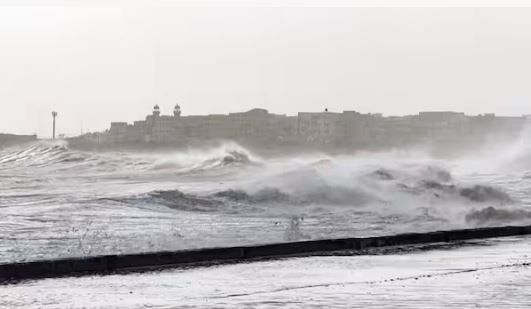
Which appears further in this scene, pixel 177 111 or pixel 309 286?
pixel 177 111

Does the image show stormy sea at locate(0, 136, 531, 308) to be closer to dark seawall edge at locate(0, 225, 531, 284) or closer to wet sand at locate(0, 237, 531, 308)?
wet sand at locate(0, 237, 531, 308)

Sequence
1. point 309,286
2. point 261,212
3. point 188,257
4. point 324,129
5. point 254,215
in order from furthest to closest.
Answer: point 324,129 < point 261,212 < point 254,215 < point 188,257 < point 309,286

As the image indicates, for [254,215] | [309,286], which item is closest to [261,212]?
[254,215]

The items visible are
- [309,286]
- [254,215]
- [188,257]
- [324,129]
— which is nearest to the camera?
[309,286]

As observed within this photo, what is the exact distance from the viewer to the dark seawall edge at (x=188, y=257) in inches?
326

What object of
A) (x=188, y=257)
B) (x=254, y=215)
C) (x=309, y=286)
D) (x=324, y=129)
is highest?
(x=324, y=129)

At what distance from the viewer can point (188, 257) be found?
9.39 m

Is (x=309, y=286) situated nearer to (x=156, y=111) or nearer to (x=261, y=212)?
(x=261, y=212)

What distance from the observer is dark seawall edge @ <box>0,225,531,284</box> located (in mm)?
8273

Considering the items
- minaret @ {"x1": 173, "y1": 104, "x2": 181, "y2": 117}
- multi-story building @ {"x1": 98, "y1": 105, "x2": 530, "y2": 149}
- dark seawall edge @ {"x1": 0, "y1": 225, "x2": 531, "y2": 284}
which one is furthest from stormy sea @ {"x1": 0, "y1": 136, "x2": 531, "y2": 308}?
minaret @ {"x1": 173, "y1": 104, "x2": 181, "y2": 117}

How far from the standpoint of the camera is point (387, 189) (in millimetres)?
26469

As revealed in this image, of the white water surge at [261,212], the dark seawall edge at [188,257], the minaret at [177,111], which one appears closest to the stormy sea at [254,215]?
the white water surge at [261,212]

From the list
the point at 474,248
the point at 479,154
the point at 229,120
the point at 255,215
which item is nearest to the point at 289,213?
the point at 255,215

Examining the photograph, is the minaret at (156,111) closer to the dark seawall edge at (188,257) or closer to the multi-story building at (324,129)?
the multi-story building at (324,129)
